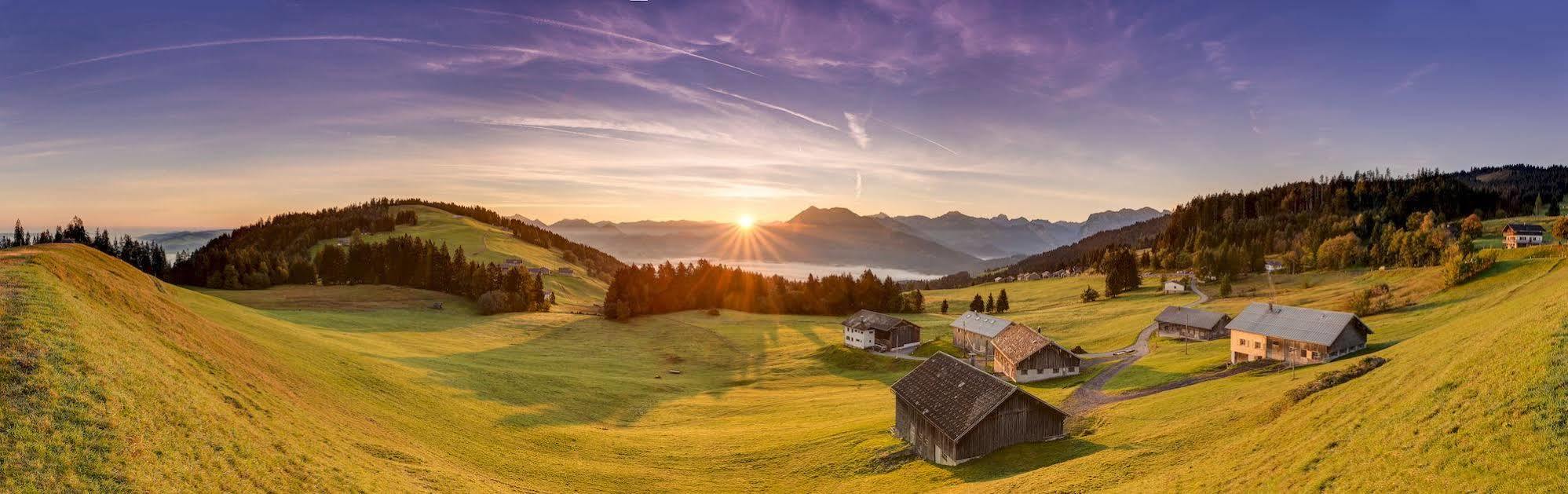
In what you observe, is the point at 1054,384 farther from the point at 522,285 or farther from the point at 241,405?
the point at 522,285

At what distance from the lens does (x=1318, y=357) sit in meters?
60.4

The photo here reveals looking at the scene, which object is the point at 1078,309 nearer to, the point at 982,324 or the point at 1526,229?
the point at 982,324

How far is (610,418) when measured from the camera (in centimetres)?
5628

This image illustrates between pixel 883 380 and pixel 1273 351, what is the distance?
4135 cm

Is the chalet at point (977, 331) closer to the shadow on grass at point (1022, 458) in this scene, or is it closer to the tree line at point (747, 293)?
the tree line at point (747, 293)

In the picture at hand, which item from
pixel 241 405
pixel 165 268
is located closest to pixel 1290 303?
pixel 241 405

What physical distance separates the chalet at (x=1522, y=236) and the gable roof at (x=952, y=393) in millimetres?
172306

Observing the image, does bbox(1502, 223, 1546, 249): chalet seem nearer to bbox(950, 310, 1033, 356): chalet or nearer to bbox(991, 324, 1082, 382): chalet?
bbox(950, 310, 1033, 356): chalet

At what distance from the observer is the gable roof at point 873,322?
100 meters

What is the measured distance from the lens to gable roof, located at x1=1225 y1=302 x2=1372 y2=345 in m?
61.2

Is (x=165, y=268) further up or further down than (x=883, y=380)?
further up

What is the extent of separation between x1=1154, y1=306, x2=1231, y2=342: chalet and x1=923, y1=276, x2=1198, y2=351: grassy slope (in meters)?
4.31

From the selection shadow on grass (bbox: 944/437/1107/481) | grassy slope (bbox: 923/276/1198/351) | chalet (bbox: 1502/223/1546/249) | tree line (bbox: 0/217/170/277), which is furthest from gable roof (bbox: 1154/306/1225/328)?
tree line (bbox: 0/217/170/277)

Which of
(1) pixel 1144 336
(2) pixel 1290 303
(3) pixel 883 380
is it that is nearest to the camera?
(3) pixel 883 380
